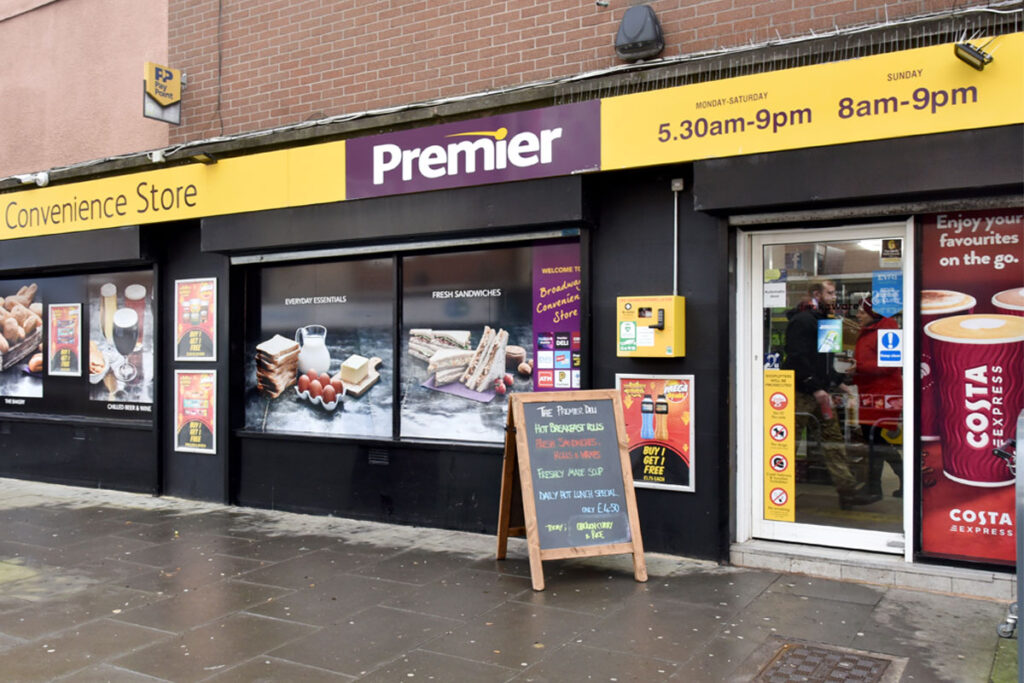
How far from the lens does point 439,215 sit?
7.66 m

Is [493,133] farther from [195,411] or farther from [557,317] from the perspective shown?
[195,411]

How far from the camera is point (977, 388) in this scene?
5918 millimetres

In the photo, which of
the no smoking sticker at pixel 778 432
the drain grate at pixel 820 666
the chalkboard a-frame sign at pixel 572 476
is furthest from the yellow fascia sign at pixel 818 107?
the drain grate at pixel 820 666

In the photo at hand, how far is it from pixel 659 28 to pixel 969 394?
11.5ft

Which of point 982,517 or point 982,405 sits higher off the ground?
point 982,405

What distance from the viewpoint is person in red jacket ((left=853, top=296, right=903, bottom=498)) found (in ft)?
20.5

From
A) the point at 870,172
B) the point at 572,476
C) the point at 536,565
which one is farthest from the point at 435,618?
the point at 870,172

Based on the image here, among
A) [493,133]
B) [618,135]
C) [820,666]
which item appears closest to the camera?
[820,666]

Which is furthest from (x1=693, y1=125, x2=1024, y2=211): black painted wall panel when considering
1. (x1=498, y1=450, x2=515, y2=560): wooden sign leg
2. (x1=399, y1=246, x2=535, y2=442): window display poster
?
(x1=498, y1=450, x2=515, y2=560): wooden sign leg

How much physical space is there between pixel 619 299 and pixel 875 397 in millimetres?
1979

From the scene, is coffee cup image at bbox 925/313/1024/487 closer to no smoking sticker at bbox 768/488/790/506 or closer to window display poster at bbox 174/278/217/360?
no smoking sticker at bbox 768/488/790/506

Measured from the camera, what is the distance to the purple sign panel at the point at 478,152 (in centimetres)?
688

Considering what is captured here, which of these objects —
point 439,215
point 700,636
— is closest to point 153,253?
point 439,215

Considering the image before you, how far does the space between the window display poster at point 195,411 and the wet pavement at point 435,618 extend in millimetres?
1900
